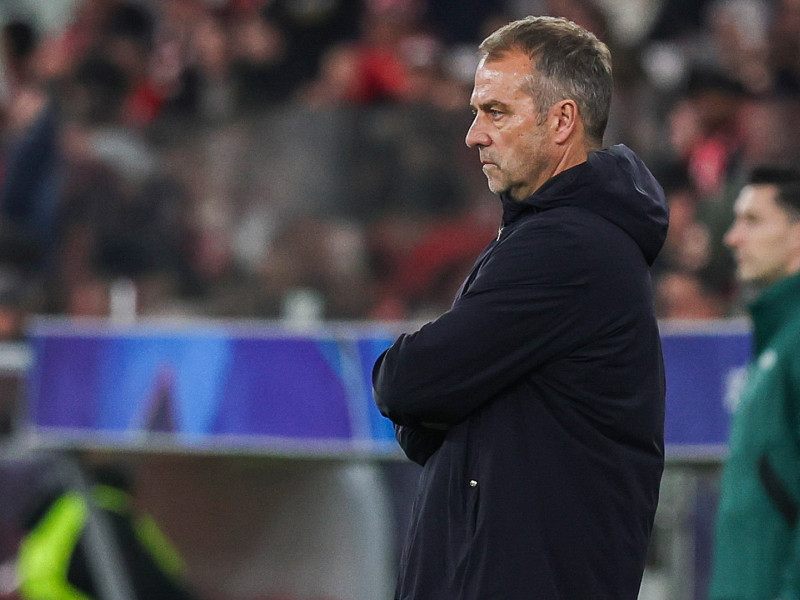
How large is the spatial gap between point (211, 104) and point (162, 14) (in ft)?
5.92

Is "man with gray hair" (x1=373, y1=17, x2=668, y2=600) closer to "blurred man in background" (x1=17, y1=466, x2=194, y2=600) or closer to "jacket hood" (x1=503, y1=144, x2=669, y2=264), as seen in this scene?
"jacket hood" (x1=503, y1=144, x2=669, y2=264)


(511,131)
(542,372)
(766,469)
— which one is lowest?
(766,469)

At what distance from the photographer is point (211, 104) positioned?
830 cm

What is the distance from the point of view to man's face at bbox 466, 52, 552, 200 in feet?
8.43

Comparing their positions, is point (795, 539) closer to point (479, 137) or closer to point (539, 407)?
point (539, 407)

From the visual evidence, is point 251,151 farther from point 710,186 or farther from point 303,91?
point 710,186

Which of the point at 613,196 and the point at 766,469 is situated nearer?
the point at 613,196

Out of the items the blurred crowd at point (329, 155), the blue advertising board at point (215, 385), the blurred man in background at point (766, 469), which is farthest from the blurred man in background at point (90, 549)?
the blurred man in background at point (766, 469)

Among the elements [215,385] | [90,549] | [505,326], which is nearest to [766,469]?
[505,326]

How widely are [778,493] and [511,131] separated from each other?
5.38ft

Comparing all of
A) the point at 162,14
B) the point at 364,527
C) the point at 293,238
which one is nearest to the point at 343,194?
the point at 293,238

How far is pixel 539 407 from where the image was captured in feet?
8.13

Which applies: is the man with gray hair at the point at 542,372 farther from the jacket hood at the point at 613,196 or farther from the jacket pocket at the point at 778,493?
the jacket pocket at the point at 778,493

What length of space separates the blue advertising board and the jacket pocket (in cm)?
106
